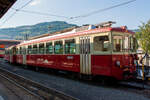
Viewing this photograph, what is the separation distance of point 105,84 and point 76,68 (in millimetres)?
2051

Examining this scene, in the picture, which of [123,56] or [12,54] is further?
[12,54]

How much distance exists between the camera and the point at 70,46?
10.9 metres

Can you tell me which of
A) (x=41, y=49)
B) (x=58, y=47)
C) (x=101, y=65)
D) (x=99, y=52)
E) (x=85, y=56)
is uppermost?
(x=58, y=47)

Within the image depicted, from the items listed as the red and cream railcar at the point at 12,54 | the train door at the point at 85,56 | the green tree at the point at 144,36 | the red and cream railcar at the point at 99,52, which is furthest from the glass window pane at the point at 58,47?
the green tree at the point at 144,36

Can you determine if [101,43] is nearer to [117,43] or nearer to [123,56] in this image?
[117,43]

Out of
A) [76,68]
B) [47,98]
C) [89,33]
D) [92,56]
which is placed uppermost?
[89,33]

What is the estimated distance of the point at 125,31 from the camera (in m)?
9.02

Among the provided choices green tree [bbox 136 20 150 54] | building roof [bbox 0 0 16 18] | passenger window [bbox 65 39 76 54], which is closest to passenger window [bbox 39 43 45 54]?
passenger window [bbox 65 39 76 54]

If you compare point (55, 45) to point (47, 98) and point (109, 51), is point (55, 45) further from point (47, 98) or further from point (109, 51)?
point (47, 98)

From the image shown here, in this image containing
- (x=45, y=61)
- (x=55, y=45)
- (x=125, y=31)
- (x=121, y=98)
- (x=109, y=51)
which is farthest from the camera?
(x=45, y=61)

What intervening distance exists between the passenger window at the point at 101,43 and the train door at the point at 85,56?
0.59 m

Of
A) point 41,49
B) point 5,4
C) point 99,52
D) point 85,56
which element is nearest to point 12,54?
point 41,49

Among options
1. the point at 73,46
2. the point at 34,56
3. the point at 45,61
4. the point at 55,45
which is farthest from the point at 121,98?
the point at 34,56

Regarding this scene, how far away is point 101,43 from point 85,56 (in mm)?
1316
